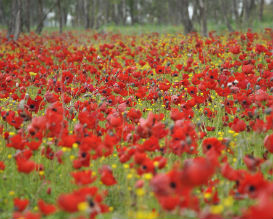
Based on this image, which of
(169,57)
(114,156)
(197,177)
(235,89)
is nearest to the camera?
(197,177)

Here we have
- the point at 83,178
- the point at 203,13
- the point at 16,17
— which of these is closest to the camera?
the point at 83,178

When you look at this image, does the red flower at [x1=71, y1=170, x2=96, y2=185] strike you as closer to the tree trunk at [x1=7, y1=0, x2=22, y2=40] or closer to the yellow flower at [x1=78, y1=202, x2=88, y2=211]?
the yellow flower at [x1=78, y1=202, x2=88, y2=211]

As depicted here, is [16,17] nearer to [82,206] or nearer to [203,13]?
[203,13]

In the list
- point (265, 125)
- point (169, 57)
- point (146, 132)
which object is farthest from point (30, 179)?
point (169, 57)

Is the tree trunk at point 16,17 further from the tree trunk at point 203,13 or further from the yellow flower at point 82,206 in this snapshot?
the yellow flower at point 82,206

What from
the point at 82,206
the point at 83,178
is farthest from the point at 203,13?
the point at 82,206

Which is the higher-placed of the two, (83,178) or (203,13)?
(203,13)

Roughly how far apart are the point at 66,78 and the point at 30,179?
2023mm

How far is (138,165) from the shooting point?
1766 mm

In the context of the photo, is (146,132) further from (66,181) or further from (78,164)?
(66,181)

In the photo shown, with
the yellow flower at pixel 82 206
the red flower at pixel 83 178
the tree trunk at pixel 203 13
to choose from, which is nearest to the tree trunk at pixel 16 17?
the tree trunk at pixel 203 13

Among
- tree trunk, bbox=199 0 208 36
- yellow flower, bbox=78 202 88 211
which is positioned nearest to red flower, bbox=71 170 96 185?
yellow flower, bbox=78 202 88 211

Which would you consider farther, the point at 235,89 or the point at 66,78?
the point at 66,78

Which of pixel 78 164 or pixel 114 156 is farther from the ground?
pixel 78 164
